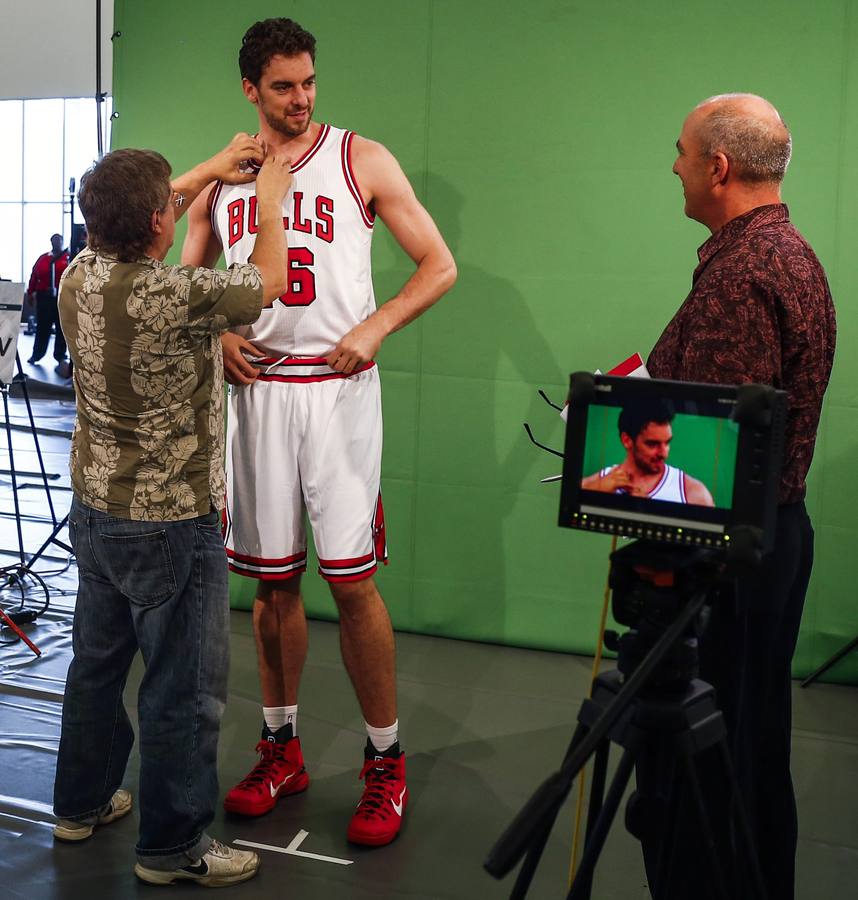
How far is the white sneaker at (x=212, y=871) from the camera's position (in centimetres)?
200

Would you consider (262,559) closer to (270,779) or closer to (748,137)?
(270,779)

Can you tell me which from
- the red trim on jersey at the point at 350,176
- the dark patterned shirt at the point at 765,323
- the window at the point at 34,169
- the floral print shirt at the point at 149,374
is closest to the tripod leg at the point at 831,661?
the dark patterned shirt at the point at 765,323

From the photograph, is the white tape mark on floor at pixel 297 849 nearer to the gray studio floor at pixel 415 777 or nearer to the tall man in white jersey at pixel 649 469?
the gray studio floor at pixel 415 777

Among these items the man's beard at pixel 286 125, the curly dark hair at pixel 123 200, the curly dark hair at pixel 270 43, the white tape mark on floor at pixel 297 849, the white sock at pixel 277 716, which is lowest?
the white tape mark on floor at pixel 297 849

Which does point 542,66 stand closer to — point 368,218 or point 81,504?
point 368,218

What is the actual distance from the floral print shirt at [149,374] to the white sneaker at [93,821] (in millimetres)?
715

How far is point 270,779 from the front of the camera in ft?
7.72

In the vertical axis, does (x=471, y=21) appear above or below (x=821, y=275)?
above

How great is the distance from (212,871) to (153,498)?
74 cm

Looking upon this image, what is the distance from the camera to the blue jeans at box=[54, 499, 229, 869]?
76.0 inches

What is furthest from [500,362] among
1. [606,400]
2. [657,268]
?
[606,400]

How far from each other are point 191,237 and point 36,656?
1.53 meters

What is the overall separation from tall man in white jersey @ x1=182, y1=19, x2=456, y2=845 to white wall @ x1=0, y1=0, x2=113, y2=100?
32.0 feet

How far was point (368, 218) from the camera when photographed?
234 cm
